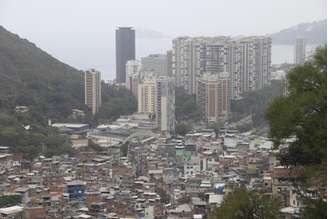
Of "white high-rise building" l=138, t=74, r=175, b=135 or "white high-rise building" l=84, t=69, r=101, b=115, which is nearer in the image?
"white high-rise building" l=138, t=74, r=175, b=135

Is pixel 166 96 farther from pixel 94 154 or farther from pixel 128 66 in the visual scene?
pixel 128 66

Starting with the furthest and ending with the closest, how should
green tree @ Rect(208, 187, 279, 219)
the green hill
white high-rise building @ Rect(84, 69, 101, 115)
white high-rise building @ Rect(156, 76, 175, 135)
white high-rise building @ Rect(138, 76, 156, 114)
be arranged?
white high-rise building @ Rect(84, 69, 101, 115)
white high-rise building @ Rect(138, 76, 156, 114)
white high-rise building @ Rect(156, 76, 175, 135)
the green hill
green tree @ Rect(208, 187, 279, 219)

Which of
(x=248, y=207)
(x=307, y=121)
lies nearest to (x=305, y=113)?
(x=307, y=121)

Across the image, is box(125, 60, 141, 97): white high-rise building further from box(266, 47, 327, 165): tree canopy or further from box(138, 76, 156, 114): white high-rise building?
box(266, 47, 327, 165): tree canopy

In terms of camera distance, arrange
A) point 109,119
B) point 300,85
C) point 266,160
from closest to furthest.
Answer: point 300,85 → point 266,160 → point 109,119

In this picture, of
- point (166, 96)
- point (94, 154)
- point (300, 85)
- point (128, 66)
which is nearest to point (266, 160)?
point (94, 154)

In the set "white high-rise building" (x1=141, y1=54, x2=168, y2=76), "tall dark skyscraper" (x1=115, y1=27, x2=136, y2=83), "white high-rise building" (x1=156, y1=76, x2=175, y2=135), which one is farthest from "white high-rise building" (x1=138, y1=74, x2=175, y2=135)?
"tall dark skyscraper" (x1=115, y1=27, x2=136, y2=83)
